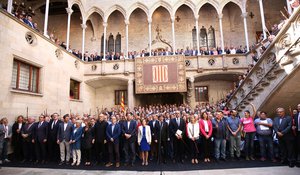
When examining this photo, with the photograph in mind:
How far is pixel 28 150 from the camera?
705 centimetres

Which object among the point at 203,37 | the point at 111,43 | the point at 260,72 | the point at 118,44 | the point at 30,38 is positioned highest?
the point at 203,37

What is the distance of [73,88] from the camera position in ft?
47.0

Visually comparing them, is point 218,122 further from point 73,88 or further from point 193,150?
point 73,88

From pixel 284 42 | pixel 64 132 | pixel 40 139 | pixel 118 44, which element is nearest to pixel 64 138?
pixel 64 132

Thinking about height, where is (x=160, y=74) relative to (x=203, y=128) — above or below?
above

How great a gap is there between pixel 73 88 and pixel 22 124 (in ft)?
23.5

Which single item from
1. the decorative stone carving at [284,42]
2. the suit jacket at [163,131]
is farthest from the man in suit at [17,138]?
the decorative stone carving at [284,42]

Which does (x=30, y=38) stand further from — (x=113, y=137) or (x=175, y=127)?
(x=175, y=127)

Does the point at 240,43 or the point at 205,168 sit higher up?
the point at 240,43

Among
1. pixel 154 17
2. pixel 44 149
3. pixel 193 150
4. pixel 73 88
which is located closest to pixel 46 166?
pixel 44 149

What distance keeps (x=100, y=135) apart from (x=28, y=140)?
9.66ft

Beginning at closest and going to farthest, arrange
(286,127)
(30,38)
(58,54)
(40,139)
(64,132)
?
(286,127)
(64,132)
(40,139)
(30,38)
(58,54)

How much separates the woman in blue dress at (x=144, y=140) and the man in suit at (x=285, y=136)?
400 centimetres

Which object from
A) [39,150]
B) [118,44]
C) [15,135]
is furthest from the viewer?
[118,44]
